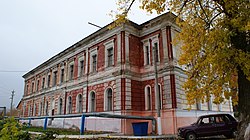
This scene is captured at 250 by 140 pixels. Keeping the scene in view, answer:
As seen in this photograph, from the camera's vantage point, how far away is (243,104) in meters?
8.90

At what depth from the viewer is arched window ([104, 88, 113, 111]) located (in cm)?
1878

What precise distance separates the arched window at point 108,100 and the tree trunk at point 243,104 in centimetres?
1160

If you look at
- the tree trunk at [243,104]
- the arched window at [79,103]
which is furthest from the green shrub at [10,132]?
the arched window at [79,103]

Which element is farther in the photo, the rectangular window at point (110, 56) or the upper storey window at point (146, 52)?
the rectangular window at point (110, 56)

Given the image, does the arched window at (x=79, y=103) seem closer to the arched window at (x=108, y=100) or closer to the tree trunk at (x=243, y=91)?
the arched window at (x=108, y=100)

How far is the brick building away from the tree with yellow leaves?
16.3 ft

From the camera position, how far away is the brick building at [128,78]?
644 inches

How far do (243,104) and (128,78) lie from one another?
9.98 metres

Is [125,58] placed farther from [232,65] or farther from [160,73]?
[232,65]

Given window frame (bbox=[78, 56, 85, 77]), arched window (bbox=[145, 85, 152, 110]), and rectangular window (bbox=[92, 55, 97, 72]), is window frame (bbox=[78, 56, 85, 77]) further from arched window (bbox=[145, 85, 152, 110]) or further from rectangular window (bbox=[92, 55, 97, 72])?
arched window (bbox=[145, 85, 152, 110])

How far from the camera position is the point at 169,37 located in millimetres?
17125

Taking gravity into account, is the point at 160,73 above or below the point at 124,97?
above

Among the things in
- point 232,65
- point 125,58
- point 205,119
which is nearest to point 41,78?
point 125,58

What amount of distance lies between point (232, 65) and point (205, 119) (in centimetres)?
447
